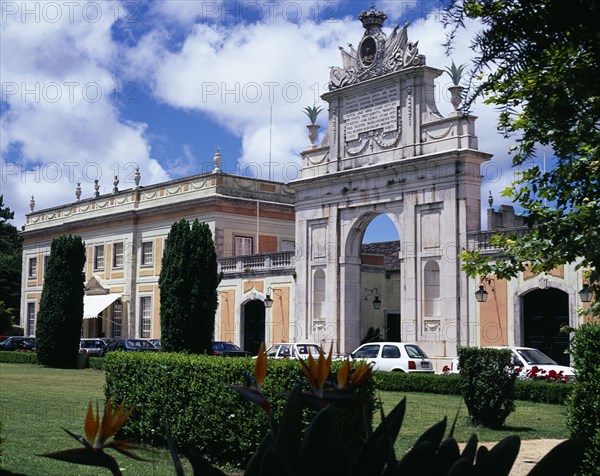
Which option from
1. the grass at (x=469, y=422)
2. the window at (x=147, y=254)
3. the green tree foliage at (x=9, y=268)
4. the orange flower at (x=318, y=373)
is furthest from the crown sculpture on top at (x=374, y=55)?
the green tree foliage at (x=9, y=268)

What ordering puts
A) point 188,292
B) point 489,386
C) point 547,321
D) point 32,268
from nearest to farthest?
point 489,386 < point 188,292 < point 547,321 < point 32,268

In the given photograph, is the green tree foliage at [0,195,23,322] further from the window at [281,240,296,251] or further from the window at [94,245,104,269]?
the window at [281,240,296,251]

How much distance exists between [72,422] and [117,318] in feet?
112

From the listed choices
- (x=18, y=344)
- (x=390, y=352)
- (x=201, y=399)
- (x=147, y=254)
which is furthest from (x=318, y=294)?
(x=201, y=399)

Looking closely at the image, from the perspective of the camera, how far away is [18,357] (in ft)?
121

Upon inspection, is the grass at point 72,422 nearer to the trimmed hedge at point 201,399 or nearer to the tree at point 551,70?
the trimmed hedge at point 201,399

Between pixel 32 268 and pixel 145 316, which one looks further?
pixel 32 268

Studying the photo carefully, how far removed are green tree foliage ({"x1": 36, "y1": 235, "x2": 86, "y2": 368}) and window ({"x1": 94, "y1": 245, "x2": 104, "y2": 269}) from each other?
46.4 feet

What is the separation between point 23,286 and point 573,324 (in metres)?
41.7

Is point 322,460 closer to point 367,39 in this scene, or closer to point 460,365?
point 460,365

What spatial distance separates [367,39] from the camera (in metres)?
32.2

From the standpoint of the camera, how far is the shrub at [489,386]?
48.0 ft

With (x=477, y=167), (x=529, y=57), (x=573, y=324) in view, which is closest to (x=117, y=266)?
(x=477, y=167)

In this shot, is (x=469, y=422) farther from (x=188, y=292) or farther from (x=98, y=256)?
(x=98, y=256)
